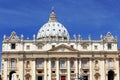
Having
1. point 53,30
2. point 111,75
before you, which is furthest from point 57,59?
point 53,30

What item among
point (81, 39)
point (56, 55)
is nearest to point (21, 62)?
point (56, 55)

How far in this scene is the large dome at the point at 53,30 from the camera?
108100 millimetres

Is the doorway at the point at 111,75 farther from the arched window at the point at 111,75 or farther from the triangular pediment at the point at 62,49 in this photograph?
the triangular pediment at the point at 62,49

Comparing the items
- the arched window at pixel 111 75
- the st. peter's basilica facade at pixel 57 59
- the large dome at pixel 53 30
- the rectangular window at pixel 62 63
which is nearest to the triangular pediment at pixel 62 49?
the st. peter's basilica facade at pixel 57 59

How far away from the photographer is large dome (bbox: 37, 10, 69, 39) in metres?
108

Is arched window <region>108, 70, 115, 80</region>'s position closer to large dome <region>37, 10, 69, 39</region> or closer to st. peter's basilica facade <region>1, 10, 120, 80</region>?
st. peter's basilica facade <region>1, 10, 120, 80</region>

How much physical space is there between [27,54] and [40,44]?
3625mm

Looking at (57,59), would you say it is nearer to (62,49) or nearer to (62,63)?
(62,63)

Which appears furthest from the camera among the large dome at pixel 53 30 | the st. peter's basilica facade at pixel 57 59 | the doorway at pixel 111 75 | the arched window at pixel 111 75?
the large dome at pixel 53 30

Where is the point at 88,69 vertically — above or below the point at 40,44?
below

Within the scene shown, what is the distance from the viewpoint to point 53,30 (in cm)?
11044

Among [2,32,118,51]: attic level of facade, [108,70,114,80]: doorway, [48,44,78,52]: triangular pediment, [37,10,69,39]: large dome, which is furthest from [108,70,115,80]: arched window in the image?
[37,10,69,39]: large dome

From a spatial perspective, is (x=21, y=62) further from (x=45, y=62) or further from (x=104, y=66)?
(x=104, y=66)

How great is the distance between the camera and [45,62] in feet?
290
